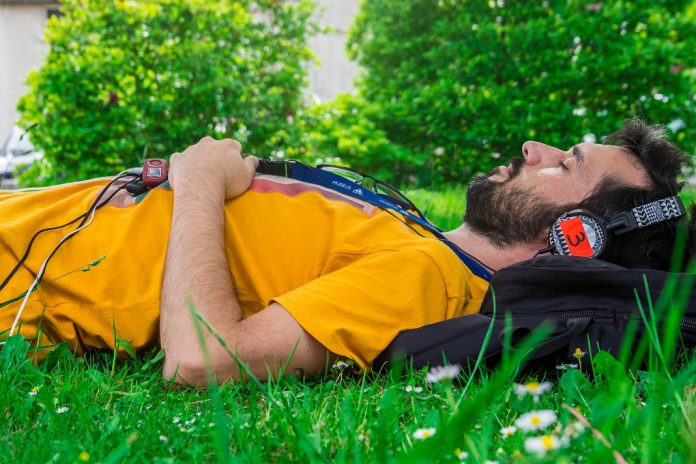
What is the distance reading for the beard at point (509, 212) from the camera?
2.72 meters

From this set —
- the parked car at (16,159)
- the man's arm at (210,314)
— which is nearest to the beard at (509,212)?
the man's arm at (210,314)

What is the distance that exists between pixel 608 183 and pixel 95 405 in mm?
2047

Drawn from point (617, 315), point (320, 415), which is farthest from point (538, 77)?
point (320, 415)

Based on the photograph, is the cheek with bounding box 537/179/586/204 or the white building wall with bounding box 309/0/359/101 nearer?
the cheek with bounding box 537/179/586/204

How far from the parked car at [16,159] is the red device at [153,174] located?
3.25ft

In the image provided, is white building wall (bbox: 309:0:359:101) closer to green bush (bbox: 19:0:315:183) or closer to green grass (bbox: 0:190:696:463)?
green bush (bbox: 19:0:315:183)

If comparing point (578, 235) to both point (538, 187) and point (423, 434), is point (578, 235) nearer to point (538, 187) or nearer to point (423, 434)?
point (538, 187)

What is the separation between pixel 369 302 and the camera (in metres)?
2.11

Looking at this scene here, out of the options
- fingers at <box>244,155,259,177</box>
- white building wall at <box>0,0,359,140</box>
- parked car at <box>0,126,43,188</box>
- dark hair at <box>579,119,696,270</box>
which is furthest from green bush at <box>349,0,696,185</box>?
white building wall at <box>0,0,359,140</box>

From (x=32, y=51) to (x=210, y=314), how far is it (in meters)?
26.1

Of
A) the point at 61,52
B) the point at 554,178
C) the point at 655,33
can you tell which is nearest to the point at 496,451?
the point at 554,178

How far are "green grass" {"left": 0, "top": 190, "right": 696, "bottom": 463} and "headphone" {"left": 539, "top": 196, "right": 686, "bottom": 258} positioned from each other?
0.60 m

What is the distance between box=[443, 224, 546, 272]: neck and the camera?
274 cm

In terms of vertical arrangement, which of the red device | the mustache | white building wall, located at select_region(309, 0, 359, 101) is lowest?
the mustache
